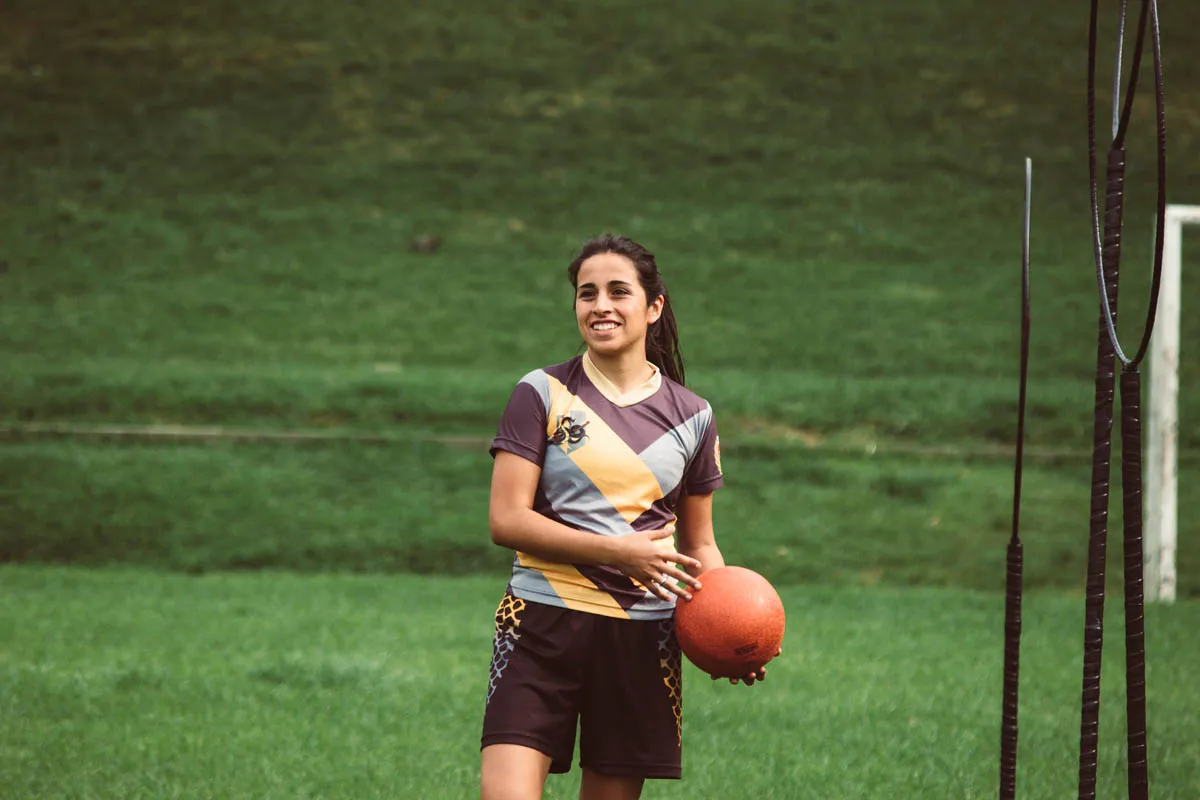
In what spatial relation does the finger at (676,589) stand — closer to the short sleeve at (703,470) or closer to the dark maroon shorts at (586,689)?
the dark maroon shorts at (586,689)

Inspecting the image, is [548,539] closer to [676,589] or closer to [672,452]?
[676,589]

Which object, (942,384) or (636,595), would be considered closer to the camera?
(636,595)

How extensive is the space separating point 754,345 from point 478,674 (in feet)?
33.4

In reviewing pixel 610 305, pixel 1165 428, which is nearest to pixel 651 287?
pixel 610 305

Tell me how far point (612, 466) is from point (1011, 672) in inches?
43.2

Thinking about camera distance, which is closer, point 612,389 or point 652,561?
point 652,561

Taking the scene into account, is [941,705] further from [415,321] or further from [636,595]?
[415,321]

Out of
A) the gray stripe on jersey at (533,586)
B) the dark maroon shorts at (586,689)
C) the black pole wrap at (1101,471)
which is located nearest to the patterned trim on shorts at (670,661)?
the dark maroon shorts at (586,689)

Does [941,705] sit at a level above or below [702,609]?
below

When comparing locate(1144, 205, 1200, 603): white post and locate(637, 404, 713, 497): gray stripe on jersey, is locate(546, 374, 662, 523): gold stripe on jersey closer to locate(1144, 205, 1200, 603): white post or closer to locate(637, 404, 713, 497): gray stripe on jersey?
locate(637, 404, 713, 497): gray stripe on jersey

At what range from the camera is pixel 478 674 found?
24.3 ft

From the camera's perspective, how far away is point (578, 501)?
137 inches

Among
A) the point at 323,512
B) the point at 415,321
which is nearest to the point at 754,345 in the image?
the point at 415,321

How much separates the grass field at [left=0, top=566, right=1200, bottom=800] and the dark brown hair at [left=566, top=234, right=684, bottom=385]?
2.19 metres
